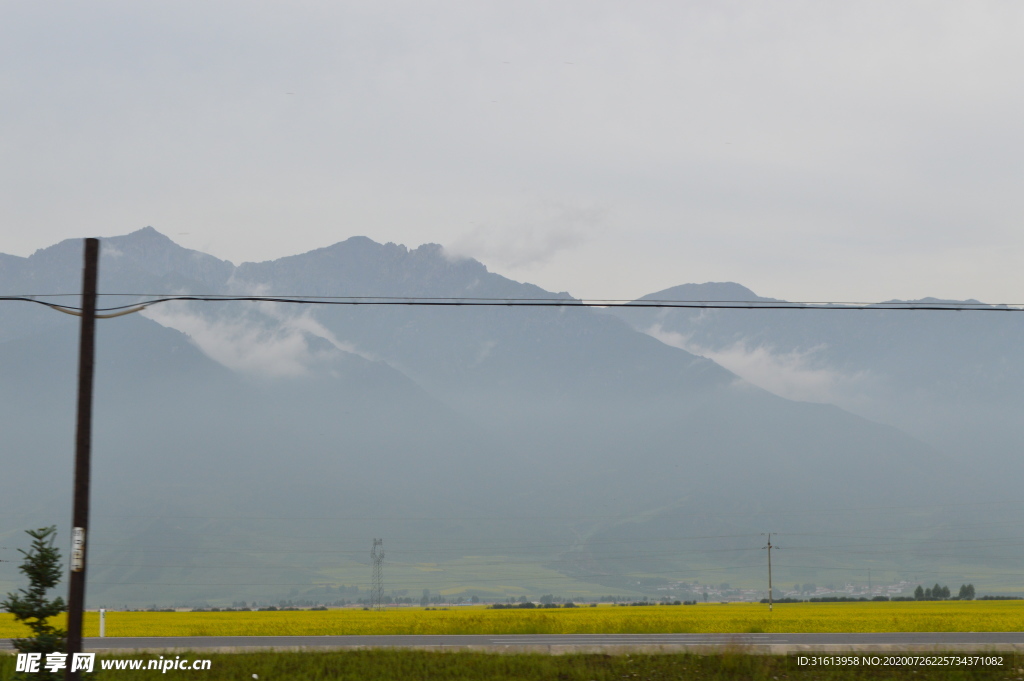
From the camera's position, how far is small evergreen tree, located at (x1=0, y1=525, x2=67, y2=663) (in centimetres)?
2159

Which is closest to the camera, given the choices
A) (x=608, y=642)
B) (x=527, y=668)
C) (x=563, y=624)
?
(x=527, y=668)

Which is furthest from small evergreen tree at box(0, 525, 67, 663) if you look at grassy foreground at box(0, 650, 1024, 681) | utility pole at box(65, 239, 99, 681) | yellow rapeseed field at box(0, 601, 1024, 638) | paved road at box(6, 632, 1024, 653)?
yellow rapeseed field at box(0, 601, 1024, 638)

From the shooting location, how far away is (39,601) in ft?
71.6

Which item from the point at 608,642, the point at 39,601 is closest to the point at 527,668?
the point at 608,642

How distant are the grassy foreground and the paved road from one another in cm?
132

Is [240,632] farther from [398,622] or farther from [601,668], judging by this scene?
[601,668]

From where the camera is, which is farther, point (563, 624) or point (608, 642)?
point (563, 624)

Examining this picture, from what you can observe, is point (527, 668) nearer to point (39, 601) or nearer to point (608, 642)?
point (608, 642)

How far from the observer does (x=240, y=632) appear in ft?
142

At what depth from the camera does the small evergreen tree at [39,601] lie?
21.6m

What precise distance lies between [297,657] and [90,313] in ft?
46.8

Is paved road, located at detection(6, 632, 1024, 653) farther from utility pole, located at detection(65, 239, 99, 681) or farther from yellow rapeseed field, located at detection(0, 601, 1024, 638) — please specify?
utility pole, located at detection(65, 239, 99, 681)

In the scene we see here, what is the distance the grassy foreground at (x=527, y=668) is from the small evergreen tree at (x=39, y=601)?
21.2 feet

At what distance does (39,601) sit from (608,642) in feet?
64.6
